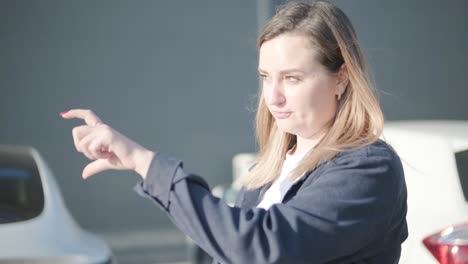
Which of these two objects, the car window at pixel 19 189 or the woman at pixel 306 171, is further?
the car window at pixel 19 189

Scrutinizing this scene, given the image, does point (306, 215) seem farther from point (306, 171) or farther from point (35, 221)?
point (35, 221)

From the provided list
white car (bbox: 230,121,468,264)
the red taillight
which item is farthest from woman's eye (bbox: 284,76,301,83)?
white car (bbox: 230,121,468,264)

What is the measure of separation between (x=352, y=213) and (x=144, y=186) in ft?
1.24

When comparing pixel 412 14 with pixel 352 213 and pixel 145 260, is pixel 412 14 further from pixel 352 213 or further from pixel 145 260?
pixel 352 213

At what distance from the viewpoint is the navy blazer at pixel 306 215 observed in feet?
4.93

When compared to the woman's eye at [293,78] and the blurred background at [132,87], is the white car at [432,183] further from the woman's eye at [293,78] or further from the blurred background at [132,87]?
the blurred background at [132,87]

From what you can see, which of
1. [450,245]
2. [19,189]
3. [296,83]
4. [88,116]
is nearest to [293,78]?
[296,83]

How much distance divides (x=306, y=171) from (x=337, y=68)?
9.0 inches

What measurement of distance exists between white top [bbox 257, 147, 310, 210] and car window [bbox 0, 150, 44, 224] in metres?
2.15

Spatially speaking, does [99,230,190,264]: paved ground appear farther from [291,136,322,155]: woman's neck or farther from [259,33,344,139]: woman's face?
[259,33,344,139]: woman's face

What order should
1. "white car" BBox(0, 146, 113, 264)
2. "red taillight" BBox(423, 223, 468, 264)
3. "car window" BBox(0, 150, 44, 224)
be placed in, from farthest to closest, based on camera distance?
"car window" BBox(0, 150, 44, 224) → "white car" BBox(0, 146, 113, 264) → "red taillight" BBox(423, 223, 468, 264)

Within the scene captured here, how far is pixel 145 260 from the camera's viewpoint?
7.87 m

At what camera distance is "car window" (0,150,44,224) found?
12.6 feet

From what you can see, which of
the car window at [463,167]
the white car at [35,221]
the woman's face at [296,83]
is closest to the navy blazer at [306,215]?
the woman's face at [296,83]
